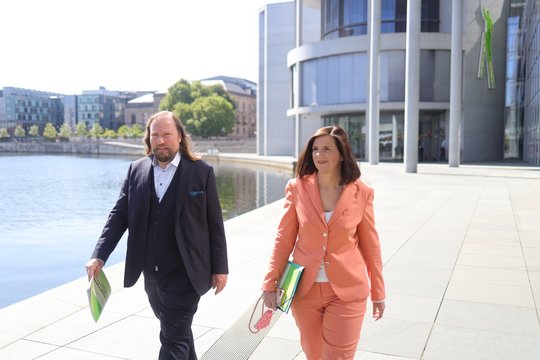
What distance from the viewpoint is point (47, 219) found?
1480 centimetres

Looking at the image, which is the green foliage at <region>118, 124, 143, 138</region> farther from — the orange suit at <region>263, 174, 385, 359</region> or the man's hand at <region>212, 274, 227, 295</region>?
the orange suit at <region>263, 174, 385, 359</region>

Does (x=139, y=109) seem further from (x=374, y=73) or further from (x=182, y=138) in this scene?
(x=182, y=138)

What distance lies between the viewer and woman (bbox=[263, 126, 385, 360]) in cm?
288

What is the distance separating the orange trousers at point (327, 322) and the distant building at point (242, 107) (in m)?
111

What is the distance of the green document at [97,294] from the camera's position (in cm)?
331

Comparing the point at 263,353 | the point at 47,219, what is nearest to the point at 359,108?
the point at 47,219

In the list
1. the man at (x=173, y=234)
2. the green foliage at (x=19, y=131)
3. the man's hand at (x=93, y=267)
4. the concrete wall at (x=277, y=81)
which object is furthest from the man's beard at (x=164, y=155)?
the green foliage at (x=19, y=131)

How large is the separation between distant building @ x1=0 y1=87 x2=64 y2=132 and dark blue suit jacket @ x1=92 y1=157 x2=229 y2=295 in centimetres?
15944

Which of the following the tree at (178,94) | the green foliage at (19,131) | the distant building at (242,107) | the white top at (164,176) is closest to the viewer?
the white top at (164,176)

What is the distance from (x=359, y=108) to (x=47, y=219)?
27326mm

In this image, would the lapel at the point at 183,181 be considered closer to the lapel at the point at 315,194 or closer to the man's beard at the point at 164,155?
the man's beard at the point at 164,155

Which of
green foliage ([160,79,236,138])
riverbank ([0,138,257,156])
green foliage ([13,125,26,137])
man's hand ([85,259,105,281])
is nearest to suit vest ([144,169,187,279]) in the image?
man's hand ([85,259,105,281])

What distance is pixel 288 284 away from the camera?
9.64ft

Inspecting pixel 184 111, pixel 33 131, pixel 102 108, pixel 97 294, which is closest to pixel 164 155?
pixel 97 294
